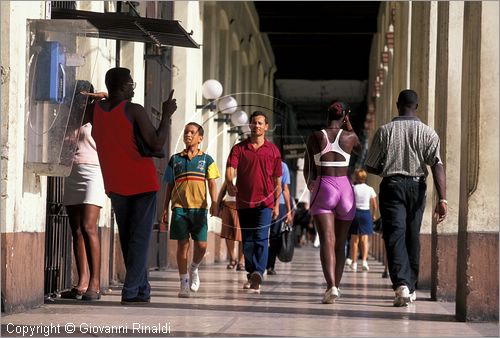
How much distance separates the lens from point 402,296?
34.1ft

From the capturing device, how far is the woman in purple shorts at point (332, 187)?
35.7ft

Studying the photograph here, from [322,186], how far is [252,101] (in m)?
22.6

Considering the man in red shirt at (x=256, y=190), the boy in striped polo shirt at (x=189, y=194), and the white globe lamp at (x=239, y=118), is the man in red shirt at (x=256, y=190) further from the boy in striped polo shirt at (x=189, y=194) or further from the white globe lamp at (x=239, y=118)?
the white globe lamp at (x=239, y=118)

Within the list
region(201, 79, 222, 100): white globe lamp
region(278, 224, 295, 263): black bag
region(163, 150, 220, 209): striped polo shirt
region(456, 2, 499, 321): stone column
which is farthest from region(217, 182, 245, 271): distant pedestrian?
region(456, 2, 499, 321): stone column

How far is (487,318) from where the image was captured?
28.8 feet

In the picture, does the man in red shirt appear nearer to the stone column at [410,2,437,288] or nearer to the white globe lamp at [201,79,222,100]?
the stone column at [410,2,437,288]

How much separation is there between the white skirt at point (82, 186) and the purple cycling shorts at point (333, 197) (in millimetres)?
1879

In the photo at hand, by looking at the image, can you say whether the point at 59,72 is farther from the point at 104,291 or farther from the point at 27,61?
the point at 104,291

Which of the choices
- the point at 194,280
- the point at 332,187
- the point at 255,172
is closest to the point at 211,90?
the point at 255,172

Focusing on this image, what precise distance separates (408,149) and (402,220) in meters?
0.59

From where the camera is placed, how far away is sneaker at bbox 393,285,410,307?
10383 millimetres

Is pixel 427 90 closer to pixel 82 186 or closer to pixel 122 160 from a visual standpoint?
pixel 82 186

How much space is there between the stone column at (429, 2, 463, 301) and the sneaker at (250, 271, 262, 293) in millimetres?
1620

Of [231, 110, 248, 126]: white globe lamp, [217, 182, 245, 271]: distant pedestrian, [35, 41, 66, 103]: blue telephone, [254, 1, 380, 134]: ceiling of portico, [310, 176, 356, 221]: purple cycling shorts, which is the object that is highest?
[254, 1, 380, 134]: ceiling of portico
